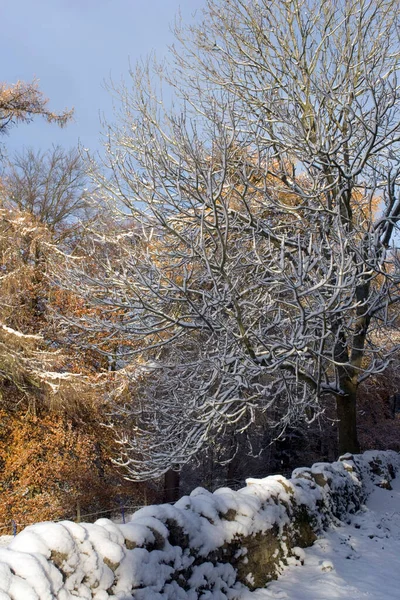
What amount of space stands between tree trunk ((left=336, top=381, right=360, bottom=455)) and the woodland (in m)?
0.04

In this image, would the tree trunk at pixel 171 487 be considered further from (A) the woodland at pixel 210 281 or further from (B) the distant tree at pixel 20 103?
(B) the distant tree at pixel 20 103

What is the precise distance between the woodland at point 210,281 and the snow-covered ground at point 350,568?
1871 mm

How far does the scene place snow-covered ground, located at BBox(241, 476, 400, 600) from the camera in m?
4.43

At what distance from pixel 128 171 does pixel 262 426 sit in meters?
8.84

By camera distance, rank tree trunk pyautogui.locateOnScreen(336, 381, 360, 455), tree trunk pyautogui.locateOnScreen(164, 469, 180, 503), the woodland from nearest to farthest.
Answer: the woodland, tree trunk pyautogui.locateOnScreen(336, 381, 360, 455), tree trunk pyautogui.locateOnScreen(164, 469, 180, 503)

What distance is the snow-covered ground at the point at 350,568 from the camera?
14.5ft

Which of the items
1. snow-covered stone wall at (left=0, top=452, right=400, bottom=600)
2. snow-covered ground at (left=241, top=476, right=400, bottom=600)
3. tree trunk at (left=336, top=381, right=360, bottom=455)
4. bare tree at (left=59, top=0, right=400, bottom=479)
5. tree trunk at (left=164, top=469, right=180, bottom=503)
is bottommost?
tree trunk at (left=164, top=469, right=180, bottom=503)

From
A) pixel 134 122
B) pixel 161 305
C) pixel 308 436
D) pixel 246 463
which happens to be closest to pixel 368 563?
pixel 161 305

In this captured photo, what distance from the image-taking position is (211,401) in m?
6.92

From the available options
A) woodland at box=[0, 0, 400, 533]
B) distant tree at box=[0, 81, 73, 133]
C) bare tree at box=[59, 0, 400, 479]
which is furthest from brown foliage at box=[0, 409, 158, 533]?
distant tree at box=[0, 81, 73, 133]

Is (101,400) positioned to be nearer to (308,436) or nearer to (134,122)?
(134,122)

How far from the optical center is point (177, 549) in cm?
372

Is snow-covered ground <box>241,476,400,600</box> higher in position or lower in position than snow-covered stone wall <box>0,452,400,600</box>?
lower

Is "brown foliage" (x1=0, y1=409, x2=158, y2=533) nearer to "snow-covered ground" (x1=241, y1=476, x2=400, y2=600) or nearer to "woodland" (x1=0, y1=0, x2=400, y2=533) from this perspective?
"woodland" (x1=0, y1=0, x2=400, y2=533)
